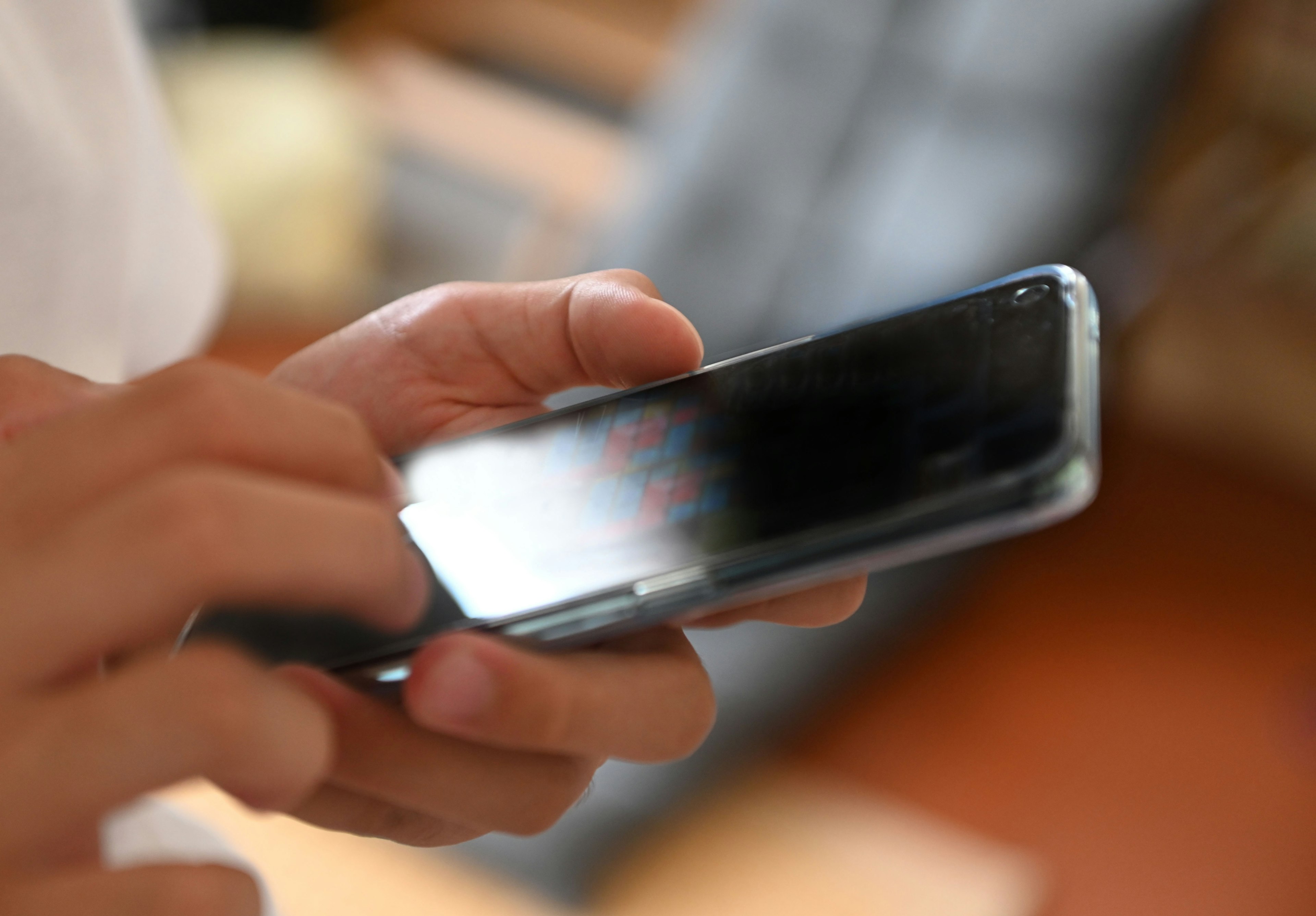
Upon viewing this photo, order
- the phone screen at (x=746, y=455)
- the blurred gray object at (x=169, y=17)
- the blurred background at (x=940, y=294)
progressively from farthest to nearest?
1. the blurred gray object at (x=169, y=17)
2. the blurred background at (x=940, y=294)
3. the phone screen at (x=746, y=455)

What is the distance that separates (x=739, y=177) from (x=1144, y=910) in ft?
2.88

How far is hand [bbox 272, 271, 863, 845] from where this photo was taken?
31 cm

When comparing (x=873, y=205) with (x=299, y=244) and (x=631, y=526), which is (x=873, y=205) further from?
(x=631, y=526)

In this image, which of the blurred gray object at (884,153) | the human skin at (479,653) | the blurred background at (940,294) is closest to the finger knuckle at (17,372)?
the human skin at (479,653)

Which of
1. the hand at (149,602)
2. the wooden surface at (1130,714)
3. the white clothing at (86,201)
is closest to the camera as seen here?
the hand at (149,602)

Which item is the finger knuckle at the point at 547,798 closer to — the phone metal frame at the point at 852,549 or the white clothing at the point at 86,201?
the phone metal frame at the point at 852,549

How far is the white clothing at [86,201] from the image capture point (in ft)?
1.42

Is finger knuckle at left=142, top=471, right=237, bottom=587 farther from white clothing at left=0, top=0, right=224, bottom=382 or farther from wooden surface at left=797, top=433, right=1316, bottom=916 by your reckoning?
wooden surface at left=797, top=433, right=1316, bottom=916

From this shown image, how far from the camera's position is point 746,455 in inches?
14.6

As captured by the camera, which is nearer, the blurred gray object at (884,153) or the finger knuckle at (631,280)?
the finger knuckle at (631,280)

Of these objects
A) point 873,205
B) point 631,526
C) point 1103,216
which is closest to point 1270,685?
point 1103,216

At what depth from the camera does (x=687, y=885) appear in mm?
825

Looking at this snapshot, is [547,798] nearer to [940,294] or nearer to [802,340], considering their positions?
[802,340]

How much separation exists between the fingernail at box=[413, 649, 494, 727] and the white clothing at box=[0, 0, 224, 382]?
269mm
